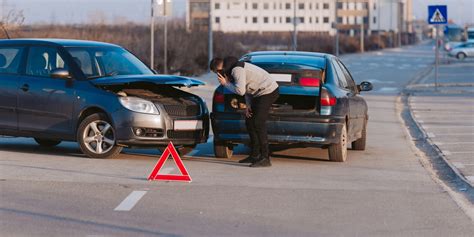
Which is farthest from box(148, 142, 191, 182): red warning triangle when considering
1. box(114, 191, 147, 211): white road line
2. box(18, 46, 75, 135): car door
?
box(18, 46, 75, 135): car door

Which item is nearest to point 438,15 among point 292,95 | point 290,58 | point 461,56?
point 290,58

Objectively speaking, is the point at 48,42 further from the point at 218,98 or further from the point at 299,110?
the point at 299,110

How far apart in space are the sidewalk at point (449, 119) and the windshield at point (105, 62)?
4.84m

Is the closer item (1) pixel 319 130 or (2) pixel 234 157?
(1) pixel 319 130

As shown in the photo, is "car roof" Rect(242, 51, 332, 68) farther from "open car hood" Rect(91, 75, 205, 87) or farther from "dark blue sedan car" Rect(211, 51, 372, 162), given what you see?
"open car hood" Rect(91, 75, 205, 87)

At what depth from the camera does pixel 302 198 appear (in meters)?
10.2

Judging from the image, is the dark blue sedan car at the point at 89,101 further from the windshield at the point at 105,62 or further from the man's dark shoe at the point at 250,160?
the man's dark shoe at the point at 250,160

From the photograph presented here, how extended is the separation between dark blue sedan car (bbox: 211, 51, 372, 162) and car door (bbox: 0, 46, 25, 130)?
2921 mm

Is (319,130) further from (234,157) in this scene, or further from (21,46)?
(21,46)

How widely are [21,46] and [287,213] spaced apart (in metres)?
6.24

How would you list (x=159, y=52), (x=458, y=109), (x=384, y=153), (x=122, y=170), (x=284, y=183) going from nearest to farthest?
(x=284, y=183) → (x=122, y=170) → (x=384, y=153) → (x=458, y=109) → (x=159, y=52)

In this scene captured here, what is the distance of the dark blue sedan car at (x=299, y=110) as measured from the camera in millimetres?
12805

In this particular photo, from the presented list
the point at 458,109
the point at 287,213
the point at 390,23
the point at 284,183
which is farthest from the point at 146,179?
the point at 390,23

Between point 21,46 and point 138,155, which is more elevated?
point 21,46
